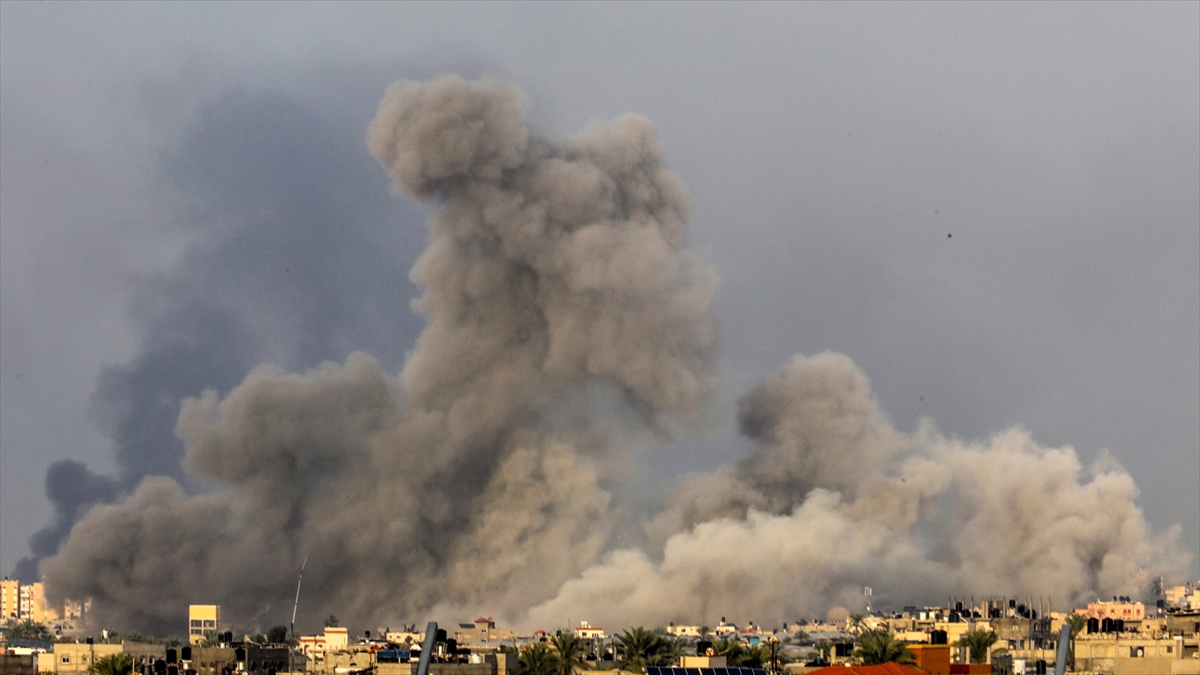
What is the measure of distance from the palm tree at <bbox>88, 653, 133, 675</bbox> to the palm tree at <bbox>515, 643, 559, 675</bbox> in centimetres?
1087

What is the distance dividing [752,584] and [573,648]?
98.4 feet

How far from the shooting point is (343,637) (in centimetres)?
7812

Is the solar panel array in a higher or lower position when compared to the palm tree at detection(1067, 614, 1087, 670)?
lower

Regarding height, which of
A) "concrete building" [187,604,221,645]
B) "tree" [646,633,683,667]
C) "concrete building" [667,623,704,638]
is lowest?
"tree" [646,633,683,667]

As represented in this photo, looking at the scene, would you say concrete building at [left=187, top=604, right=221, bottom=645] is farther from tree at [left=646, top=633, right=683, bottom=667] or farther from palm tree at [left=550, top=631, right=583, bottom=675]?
palm tree at [left=550, top=631, right=583, bottom=675]

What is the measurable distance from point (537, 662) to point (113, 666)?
38.8ft

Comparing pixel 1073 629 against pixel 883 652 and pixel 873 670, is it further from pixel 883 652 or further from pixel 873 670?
pixel 873 670

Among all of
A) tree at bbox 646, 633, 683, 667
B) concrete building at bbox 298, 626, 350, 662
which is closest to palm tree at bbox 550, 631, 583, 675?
tree at bbox 646, 633, 683, 667

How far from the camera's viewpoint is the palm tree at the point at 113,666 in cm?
5847

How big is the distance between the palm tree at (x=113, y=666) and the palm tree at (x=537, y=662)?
35.6 ft

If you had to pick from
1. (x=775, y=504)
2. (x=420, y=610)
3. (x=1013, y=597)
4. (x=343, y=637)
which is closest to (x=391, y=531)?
(x=420, y=610)

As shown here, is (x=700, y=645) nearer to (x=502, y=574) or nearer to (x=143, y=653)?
(x=143, y=653)

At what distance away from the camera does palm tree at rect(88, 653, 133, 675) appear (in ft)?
192

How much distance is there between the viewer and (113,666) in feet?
193
